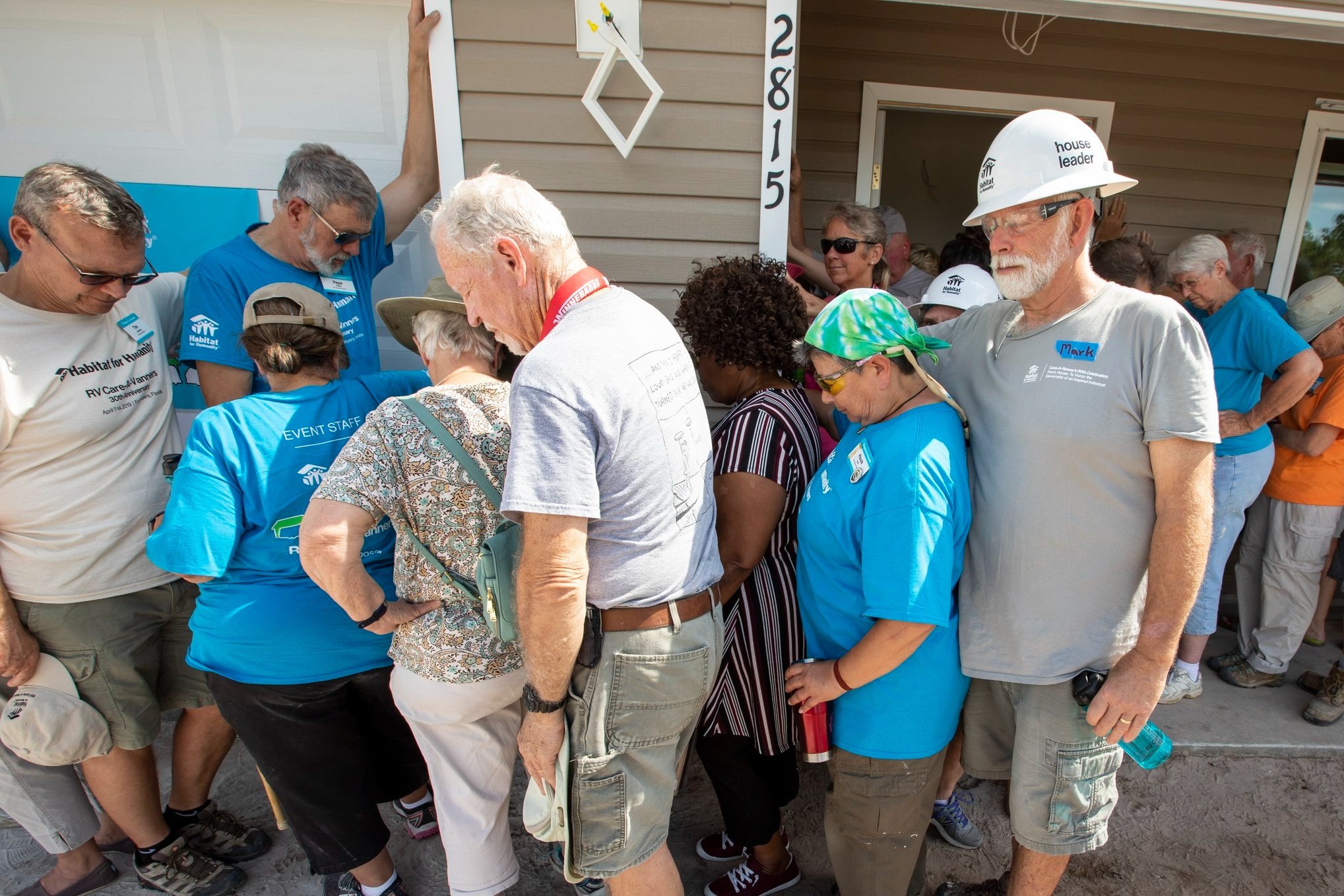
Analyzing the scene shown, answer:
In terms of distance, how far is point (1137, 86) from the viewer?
408 cm

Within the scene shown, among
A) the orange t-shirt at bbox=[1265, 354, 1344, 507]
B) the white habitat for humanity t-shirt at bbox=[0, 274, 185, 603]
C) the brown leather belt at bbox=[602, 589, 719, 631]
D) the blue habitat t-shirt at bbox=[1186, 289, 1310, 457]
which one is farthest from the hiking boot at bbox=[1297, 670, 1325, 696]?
the white habitat for humanity t-shirt at bbox=[0, 274, 185, 603]

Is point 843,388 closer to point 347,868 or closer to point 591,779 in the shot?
point 591,779

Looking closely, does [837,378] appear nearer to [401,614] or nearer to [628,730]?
[628,730]

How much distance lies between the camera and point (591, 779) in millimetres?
1469

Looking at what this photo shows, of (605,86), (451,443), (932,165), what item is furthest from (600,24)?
(932,165)

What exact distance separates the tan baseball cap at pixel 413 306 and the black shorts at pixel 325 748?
1025 millimetres

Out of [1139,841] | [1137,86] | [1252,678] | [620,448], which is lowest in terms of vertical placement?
[1139,841]

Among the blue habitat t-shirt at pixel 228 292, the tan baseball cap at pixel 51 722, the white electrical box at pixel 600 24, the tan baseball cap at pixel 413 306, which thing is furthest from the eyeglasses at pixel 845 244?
the tan baseball cap at pixel 51 722

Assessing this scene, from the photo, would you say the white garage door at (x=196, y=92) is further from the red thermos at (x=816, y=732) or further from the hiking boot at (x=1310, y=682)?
the hiking boot at (x=1310, y=682)

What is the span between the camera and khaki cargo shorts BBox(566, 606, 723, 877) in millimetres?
1447

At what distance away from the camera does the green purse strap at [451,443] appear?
5.12 feet

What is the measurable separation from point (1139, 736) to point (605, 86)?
2.51 metres

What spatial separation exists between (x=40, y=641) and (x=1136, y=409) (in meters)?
3.02

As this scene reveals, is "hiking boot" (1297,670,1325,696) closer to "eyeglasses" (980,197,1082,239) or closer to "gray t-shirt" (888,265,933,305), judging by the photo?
"gray t-shirt" (888,265,933,305)
